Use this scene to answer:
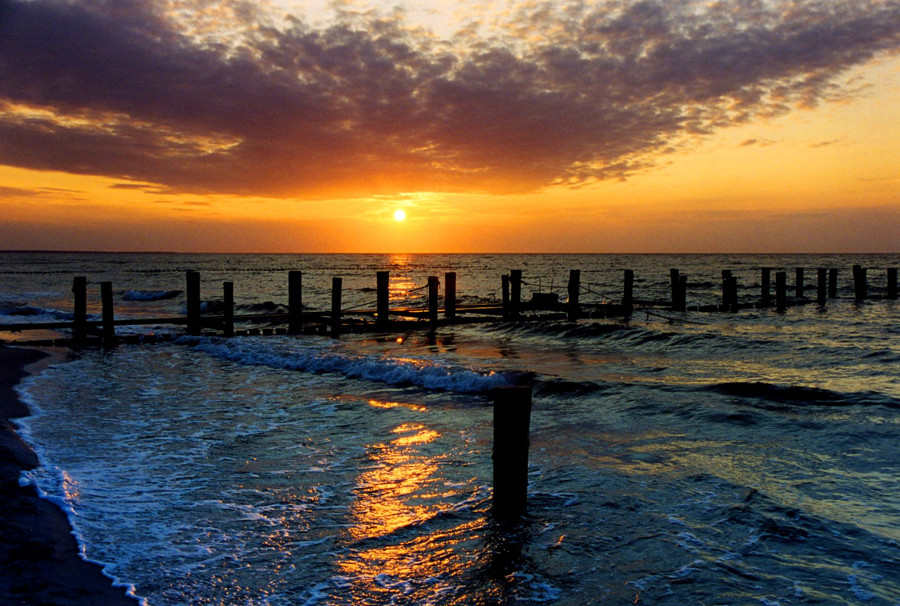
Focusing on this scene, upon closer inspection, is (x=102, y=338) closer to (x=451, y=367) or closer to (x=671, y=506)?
(x=451, y=367)

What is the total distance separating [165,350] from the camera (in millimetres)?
18484

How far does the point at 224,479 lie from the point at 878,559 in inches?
251

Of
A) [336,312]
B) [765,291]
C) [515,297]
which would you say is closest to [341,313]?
[336,312]

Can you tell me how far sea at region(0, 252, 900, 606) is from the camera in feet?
15.9

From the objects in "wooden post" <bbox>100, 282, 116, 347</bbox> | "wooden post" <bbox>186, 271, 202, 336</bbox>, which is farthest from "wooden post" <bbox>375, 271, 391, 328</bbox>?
"wooden post" <bbox>100, 282, 116, 347</bbox>

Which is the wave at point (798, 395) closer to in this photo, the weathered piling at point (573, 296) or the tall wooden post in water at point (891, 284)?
the weathered piling at point (573, 296)

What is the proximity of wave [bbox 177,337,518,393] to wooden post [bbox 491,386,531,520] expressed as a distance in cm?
485

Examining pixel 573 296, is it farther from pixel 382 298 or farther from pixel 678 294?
pixel 382 298

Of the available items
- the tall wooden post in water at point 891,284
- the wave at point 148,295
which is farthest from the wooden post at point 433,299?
the wave at point 148,295

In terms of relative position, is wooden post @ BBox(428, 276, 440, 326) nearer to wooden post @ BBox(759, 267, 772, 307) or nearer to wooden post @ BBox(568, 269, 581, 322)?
wooden post @ BBox(568, 269, 581, 322)

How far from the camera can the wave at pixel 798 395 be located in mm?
11267

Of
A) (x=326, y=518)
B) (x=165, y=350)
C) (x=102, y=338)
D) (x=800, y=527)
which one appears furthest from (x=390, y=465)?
(x=102, y=338)

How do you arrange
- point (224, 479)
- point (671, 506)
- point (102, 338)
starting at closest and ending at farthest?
point (671, 506) < point (224, 479) < point (102, 338)

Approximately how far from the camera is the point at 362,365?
15.0 m
